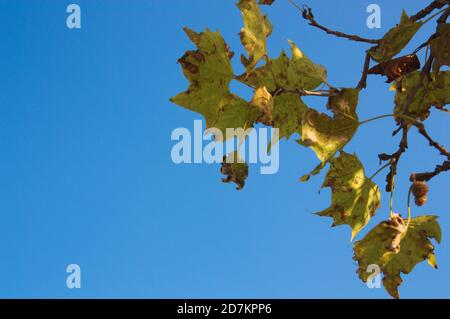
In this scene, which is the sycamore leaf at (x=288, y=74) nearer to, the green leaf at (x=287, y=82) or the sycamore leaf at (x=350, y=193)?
the green leaf at (x=287, y=82)

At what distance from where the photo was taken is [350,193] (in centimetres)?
165

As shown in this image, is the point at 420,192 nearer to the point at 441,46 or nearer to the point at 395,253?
the point at 395,253

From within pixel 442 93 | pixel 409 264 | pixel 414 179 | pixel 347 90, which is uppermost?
pixel 442 93

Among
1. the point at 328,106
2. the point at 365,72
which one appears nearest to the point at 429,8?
the point at 365,72

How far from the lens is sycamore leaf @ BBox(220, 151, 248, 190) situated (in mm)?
1590

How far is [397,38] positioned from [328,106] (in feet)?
0.97

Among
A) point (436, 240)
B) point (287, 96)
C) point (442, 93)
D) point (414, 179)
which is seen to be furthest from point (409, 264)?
point (287, 96)

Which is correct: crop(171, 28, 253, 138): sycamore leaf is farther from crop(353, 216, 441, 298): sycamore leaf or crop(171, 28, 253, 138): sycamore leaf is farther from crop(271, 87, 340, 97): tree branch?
crop(353, 216, 441, 298): sycamore leaf

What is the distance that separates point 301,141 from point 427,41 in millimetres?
575

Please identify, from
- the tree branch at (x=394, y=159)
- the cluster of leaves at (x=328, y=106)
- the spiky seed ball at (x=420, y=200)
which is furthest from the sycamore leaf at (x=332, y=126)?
the spiky seed ball at (x=420, y=200)

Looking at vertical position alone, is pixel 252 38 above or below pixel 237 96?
above

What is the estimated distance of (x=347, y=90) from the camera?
4.84 feet

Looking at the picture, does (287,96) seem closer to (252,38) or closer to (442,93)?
(252,38)

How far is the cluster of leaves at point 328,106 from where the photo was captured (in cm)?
146
